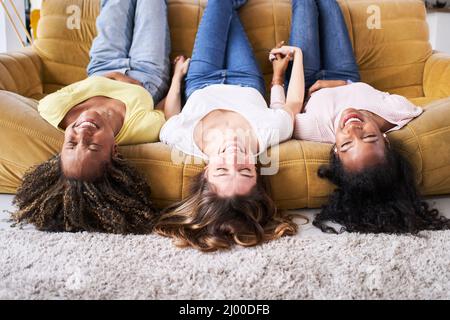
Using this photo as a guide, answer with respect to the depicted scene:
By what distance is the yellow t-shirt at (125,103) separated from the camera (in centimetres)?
173

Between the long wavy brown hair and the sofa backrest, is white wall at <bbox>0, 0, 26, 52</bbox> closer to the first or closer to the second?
the sofa backrest

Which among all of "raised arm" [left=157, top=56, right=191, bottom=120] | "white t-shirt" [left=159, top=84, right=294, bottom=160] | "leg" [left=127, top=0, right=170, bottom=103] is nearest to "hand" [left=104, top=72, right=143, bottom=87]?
"leg" [left=127, top=0, right=170, bottom=103]

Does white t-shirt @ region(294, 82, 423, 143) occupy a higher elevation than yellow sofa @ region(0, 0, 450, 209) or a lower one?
lower

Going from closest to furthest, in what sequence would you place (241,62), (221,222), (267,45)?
(221,222) < (241,62) < (267,45)

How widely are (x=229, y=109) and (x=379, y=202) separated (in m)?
0.71

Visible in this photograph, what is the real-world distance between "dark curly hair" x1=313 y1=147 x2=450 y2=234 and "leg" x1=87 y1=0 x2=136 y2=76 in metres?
1.22

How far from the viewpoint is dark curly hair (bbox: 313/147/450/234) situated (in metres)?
1.51

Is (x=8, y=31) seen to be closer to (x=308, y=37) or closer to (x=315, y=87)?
(x=308, y=37)

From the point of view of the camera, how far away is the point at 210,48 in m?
2.18

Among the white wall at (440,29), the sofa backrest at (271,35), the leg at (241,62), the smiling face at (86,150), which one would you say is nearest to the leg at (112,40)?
the sofa backrest at (271,35)

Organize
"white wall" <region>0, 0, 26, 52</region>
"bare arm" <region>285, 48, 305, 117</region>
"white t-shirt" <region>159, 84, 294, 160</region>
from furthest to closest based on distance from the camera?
"white wall" <region>0, 0, 26, 52</region> → "bare arm" <region>285, 48, 305, 117</region> → "white t-shirt" <region>159, 84, 294, 160</region>

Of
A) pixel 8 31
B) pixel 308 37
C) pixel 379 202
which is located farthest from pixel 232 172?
pixel 8 31

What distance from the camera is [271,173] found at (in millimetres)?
1613

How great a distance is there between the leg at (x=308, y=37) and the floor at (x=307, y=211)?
843mm
